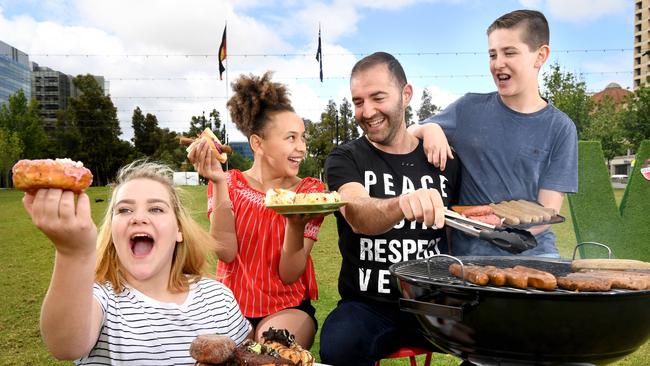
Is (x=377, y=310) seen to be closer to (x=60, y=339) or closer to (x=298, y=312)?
(x=298, y=312)

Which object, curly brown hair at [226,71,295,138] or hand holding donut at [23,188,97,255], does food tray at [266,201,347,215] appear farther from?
hand holding donut at [23,188,97,255]

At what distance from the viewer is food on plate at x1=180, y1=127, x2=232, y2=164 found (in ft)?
8.19

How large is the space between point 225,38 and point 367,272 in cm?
970

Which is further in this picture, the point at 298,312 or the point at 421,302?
the point at 298,312

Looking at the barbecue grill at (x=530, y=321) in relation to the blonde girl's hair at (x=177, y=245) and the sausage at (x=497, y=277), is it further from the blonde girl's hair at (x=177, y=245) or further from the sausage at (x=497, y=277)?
the blonde girl's hair at (x=177, y=245)

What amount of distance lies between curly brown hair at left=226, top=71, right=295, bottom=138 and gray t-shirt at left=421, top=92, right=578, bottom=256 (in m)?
0.98

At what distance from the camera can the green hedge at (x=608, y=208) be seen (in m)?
3.55

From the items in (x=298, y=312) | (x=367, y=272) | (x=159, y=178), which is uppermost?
(x=159, y=178)

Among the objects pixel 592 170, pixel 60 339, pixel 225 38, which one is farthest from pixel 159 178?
pixel 225 38

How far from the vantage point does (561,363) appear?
169 centimetres

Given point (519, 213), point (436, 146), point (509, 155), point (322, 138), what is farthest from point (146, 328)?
point (322, 138)

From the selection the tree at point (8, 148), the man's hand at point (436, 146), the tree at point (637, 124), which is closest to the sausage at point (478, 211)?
the man's hand at point (436, 146)

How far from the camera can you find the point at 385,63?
2.61 m

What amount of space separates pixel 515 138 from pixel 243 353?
1.71m
